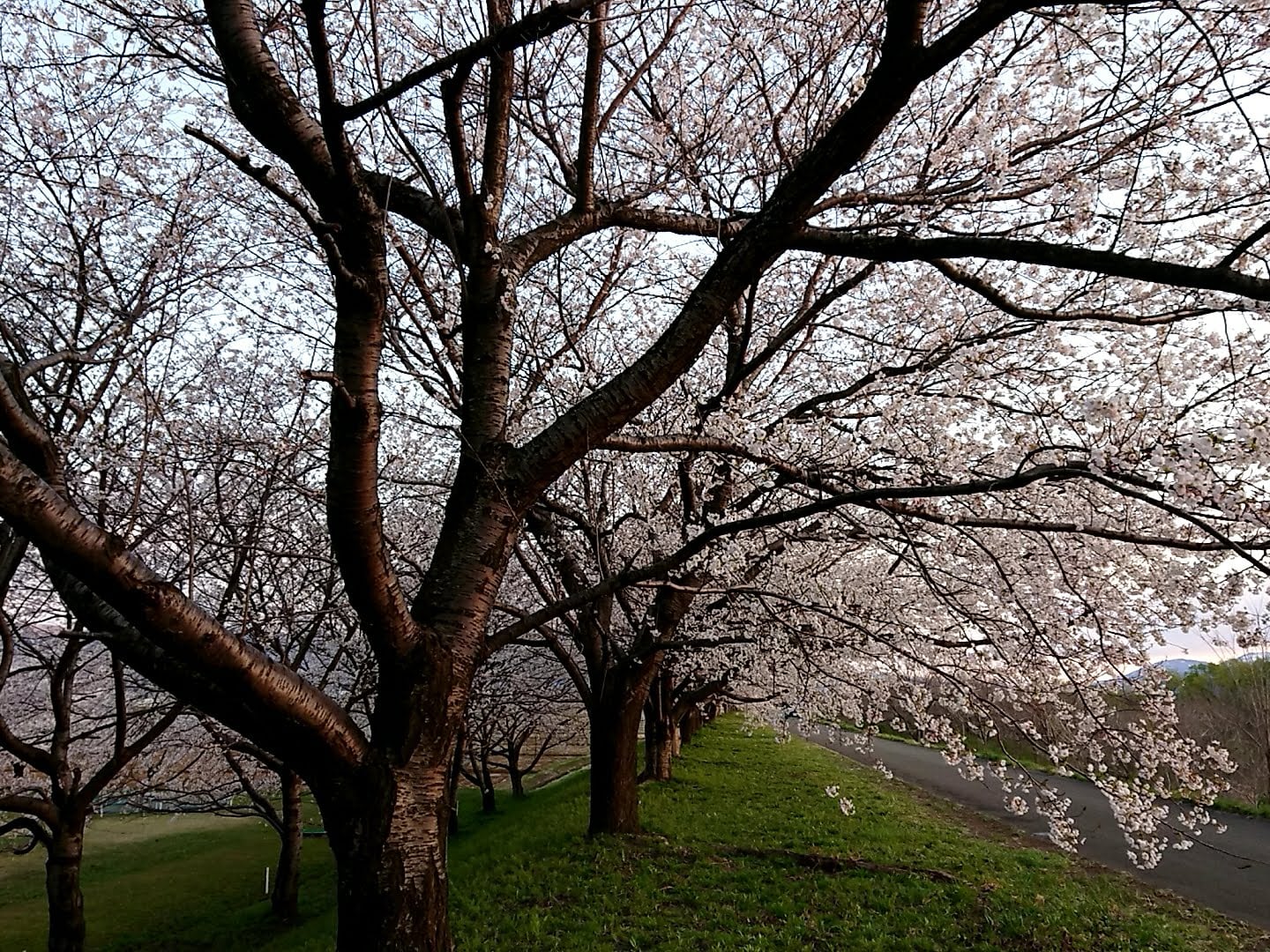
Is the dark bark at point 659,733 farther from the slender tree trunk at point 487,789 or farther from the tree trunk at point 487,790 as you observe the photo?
the tree trunk at point 487,790

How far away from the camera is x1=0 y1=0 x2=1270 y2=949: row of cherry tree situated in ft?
10.1

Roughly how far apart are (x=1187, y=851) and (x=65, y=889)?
1574 centimetres

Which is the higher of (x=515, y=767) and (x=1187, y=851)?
(x=515, y=767)

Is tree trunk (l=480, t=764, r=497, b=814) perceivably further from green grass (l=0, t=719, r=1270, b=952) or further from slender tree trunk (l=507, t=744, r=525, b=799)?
green grass (l=0, t=719, r=1270, b=952)

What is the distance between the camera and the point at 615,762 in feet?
30.4

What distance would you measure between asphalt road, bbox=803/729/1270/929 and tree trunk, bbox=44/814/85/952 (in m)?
9.66

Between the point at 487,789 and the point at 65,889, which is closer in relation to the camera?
the point at 65,889

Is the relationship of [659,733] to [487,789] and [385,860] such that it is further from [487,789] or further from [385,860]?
[385,860]

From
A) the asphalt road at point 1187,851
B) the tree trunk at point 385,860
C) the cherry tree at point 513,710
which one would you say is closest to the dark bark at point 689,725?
the cherry tree at point 513,710

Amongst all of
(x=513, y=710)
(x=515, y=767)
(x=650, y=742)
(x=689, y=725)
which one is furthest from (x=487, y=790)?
(x=689, y=725)

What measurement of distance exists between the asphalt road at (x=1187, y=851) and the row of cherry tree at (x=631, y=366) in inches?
91.6

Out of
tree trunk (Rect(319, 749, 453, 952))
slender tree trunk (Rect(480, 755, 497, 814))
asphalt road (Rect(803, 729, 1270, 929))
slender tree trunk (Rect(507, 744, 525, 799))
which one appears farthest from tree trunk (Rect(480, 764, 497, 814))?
tree trunk (Rect(319, 749, 453, 952))

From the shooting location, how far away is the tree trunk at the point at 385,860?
3.19 meters

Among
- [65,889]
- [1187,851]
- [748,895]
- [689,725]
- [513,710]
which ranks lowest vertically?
[1187,851]
